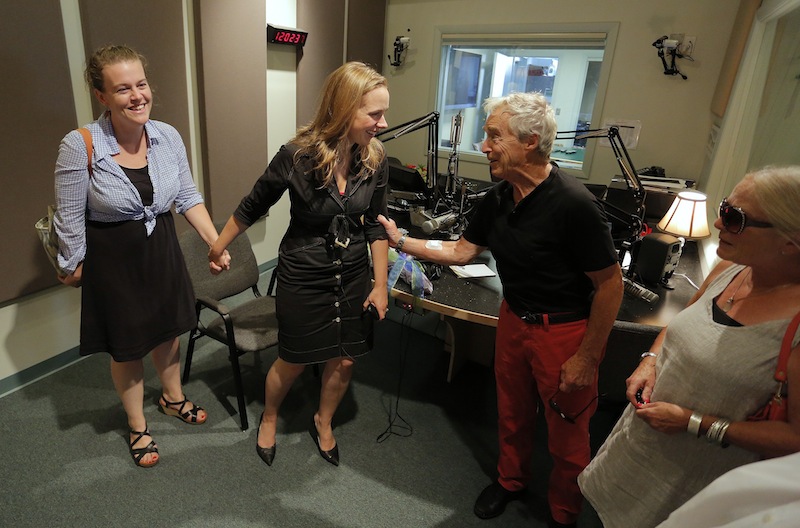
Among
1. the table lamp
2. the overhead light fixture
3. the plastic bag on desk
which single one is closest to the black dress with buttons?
the plastic bag on desk

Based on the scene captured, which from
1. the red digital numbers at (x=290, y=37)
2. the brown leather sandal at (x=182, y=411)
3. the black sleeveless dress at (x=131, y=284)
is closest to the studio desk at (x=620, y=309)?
the black sleeveless dress at (x=131, y=284)

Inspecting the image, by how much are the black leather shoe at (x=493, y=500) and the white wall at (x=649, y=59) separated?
312 centimetres

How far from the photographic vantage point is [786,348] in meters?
0.92

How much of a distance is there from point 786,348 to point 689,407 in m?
0.26

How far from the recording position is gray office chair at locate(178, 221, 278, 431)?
210cm

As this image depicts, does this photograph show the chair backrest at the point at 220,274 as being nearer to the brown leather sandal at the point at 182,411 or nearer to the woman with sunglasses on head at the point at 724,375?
the brown leather sandal at the point at 182,411

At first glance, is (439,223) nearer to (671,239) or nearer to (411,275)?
(411,275)

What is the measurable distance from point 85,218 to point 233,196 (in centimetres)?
173

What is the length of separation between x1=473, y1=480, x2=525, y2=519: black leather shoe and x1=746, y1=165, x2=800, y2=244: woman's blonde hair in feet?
4.58

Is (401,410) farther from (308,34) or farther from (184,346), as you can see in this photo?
(308,34)

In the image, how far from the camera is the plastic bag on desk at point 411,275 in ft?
6.34

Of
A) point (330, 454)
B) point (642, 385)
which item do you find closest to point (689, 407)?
point (642, 385)

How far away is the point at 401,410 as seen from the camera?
7.94ft

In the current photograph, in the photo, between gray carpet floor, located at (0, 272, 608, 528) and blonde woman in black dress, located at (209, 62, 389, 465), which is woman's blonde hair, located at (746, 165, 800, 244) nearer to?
blonde woman in black dress, located at (209, 62, 389, 465)
